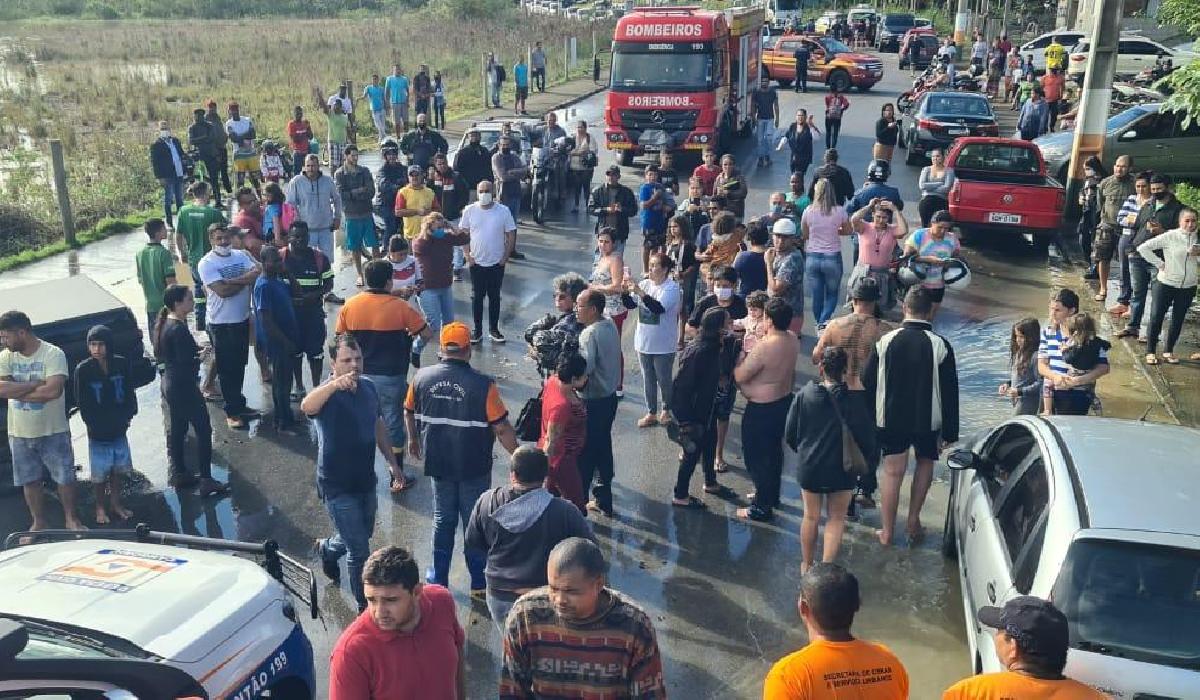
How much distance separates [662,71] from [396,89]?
732 centimetres

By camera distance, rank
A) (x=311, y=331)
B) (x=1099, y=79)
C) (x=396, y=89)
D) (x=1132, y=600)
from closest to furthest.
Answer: (x=1132, y=600) < (x=311, y=331) < (x=1099, y=79) < (x=396, y=89)

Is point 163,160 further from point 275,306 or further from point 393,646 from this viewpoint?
point 393,646

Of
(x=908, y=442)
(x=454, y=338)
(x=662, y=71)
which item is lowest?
(x=908, y=442)

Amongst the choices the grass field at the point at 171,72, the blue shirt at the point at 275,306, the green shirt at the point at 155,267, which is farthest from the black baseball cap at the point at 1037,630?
the grass field at the point at 171,72

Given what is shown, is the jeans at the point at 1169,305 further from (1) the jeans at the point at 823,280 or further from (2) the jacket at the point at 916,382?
(2) the jacket at the point at 916,382

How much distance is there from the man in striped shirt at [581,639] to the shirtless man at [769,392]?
357cm

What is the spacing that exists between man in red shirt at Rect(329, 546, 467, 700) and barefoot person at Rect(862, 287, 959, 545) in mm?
3929

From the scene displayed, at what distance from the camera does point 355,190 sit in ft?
43.2

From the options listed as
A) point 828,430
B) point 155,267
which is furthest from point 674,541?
point 155,267

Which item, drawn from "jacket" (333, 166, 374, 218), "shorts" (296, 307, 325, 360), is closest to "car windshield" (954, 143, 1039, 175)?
"jacket" (333, 166, 374, 218)

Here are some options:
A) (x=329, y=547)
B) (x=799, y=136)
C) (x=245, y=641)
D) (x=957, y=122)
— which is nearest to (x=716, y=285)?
(x=329, y=547)

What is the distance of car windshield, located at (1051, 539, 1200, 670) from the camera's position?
427 centimetres

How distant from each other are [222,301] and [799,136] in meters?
11.5

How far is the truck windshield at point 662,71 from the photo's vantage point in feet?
67.5
